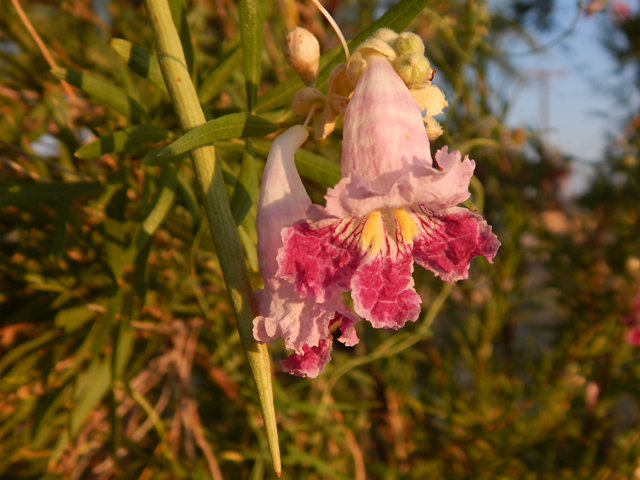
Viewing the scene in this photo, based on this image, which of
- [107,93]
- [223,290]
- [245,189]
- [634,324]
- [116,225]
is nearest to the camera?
[245,189]

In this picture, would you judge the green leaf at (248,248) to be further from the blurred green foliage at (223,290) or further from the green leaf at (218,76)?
the green leaf at (218,76)

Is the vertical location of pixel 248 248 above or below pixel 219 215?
below

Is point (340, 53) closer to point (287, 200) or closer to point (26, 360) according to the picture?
point (287, 200)

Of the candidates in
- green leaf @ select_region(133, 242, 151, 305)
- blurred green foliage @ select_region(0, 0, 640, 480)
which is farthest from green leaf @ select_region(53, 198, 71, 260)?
green leaf @ select_region(133, 242, 151, 305)

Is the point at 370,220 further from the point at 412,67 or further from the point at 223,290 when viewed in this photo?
the point at 223,290

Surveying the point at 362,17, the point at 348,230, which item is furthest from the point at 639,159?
the point at 348,230

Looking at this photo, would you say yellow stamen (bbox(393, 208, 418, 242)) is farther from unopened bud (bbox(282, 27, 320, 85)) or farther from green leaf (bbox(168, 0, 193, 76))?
green leaf (bbox(168, 0, 193, 76))

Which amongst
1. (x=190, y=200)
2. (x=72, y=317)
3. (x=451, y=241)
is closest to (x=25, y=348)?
(x=72, y=317)
